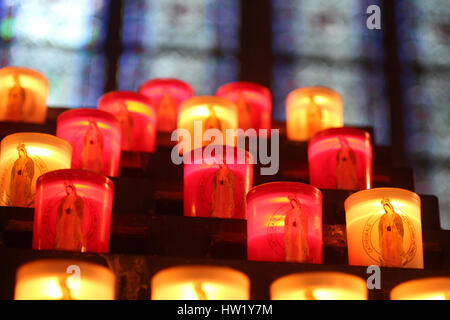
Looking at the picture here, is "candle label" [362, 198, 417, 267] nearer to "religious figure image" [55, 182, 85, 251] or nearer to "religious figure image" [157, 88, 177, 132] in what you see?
"religious figure image" [55, 182, 85, 251]

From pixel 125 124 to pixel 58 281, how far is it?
100 cm

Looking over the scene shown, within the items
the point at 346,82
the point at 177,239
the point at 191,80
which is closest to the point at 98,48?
the point at 191,80

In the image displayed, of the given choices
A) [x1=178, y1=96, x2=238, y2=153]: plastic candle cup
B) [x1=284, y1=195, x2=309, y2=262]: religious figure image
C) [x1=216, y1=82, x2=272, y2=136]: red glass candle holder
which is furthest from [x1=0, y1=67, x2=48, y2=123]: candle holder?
[x1=284, y1=195, x2=309, y2=262]: religious figure image

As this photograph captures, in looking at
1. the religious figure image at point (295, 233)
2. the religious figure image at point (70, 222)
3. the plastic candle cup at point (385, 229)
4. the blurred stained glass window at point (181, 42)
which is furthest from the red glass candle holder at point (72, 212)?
the blurred stained glass window at point (181, 42)

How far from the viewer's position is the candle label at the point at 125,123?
251 centimetres

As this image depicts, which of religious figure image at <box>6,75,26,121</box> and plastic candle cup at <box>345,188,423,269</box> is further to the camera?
religious figure image at <box>6,75,26,121</box>

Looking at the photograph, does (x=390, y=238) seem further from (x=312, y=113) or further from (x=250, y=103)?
(x=250, y=103)

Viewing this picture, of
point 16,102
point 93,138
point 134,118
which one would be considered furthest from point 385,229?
point 16,102

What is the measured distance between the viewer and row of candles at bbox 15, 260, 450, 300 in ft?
5.18

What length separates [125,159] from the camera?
2.41 m

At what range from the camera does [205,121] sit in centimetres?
244

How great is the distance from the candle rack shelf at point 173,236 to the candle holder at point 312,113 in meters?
0.18

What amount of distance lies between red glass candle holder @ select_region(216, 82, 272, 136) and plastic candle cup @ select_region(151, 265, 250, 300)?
117cm
